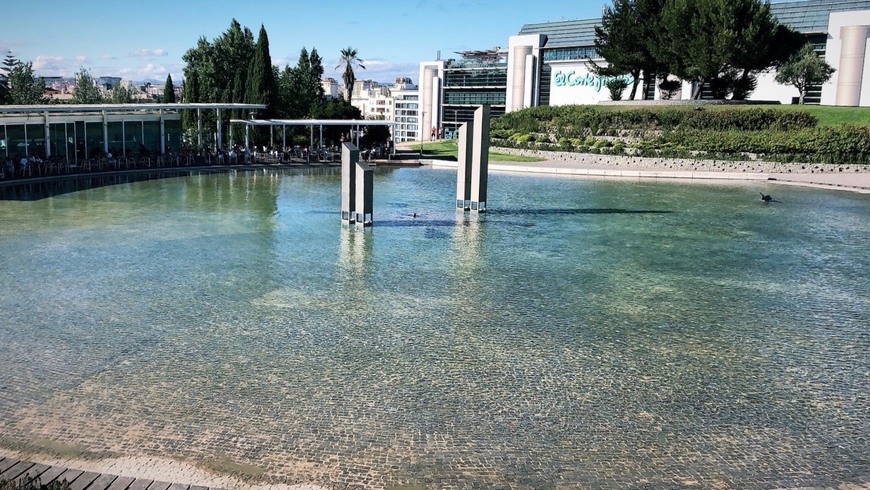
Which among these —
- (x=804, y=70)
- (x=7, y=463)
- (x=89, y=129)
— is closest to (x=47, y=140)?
(x=89, y=129)

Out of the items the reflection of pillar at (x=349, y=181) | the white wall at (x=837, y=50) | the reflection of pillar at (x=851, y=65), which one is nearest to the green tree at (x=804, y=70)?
the reflection of pillar at (x=851, y=65)

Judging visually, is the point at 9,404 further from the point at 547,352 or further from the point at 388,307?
the point at 547,352

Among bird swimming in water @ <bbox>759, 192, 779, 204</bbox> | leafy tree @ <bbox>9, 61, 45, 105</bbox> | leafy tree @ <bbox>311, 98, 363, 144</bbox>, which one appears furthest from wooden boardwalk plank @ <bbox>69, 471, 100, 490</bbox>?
leafy tree @ <bbox>9, 61, 45, 105</bbox>

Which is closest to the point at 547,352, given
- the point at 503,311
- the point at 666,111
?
the point at 503,311

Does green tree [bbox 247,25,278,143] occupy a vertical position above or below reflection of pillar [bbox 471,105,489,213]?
above

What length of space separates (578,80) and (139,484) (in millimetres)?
77941

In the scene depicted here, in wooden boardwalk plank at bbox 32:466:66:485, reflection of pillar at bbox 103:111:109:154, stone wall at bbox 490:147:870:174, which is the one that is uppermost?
reflection of pillar at bbox 103:111:109:154

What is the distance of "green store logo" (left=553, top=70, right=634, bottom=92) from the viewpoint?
77.9 m

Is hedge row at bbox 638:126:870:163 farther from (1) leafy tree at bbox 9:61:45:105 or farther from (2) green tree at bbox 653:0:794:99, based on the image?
(1) leafy tree at bbox 9:61:45:105

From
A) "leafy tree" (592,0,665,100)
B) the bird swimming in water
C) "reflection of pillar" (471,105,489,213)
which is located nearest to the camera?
"reflection of pillar" (471,105,489,213)

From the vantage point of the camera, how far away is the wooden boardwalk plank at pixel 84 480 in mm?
7160

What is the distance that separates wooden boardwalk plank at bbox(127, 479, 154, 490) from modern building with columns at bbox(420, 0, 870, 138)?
187 ft

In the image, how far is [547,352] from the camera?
11789 millimetres

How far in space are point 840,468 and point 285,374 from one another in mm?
6969
